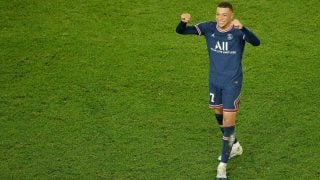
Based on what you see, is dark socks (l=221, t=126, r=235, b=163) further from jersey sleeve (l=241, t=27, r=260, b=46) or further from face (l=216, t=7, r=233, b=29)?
face (l=216, t=7, r=233, b=29)

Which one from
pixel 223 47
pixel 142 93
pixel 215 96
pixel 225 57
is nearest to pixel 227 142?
pixel 215 96

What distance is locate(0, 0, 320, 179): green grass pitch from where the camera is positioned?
6.60 metres

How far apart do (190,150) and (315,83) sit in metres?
2.44

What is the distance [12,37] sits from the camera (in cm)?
941

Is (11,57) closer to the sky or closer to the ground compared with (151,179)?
closer to the sky

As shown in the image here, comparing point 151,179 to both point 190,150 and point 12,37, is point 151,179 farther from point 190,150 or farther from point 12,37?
point 12,37

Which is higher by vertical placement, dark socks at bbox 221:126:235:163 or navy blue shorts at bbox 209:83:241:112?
navy blue shorts at bbox 209:83:241:112

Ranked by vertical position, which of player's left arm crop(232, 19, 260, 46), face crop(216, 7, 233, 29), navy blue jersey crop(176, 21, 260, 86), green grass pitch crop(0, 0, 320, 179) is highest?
face crop(216, 7, 233, 29)

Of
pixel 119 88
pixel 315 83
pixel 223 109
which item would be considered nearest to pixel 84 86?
pixel 119 88

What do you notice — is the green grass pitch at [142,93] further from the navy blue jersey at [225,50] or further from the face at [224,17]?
the face at [224,17]

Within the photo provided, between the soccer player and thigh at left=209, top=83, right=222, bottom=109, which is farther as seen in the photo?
thigh at left=209, top=83, right=222, bottom=109

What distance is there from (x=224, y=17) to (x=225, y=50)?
35cm

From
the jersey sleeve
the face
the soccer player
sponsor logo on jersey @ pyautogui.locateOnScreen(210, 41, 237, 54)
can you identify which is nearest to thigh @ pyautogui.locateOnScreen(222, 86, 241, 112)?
the soccer player

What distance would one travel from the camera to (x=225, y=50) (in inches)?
231
